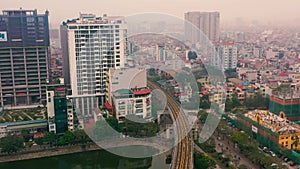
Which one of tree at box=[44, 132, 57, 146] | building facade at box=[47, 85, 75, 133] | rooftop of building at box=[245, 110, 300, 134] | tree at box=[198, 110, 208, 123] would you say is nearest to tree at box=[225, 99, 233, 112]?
tree at box=[198, 110, 208, 123]

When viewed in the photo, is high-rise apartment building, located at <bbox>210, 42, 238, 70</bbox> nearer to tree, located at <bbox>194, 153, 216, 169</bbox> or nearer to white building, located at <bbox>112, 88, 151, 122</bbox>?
white building, located at <bbox>112, 88, 151, 122</bbox>

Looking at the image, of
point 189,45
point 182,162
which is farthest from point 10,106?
point 189,45

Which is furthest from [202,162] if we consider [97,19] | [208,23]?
[208,23]

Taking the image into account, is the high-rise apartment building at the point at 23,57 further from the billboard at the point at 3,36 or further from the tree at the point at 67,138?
the tree at the point at 67,138

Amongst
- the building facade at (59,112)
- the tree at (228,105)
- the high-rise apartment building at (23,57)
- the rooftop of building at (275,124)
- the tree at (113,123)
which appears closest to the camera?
the rooftop of building at (275,124)

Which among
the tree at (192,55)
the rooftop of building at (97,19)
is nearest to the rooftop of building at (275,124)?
the rooftop of building at (97,19)

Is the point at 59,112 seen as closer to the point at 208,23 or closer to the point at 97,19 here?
the point at 97,19
